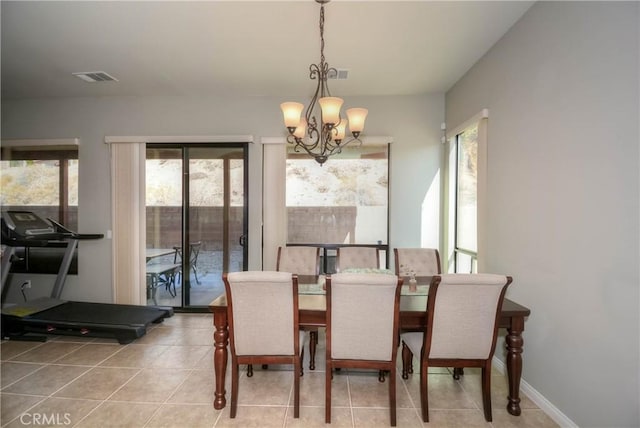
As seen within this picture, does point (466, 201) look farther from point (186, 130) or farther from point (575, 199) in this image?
point (186, 130)

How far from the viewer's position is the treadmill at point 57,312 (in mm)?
3189

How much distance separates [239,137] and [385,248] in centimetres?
248

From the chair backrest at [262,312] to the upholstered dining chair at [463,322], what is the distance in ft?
2.88

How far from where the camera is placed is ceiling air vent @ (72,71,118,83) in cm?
333

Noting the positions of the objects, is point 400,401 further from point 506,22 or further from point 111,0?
point 111,0

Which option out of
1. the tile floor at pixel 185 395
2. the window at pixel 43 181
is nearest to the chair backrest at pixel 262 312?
the tile floor at pixel 185 395

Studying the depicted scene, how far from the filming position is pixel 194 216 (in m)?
4.05

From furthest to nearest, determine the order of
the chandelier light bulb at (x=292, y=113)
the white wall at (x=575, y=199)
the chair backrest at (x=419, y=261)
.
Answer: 1. the chair backrest at (x=419, y=261)
2. the chandelier light bulb at (x=292, y=113)
3. the white wall at (x=575, y=199)

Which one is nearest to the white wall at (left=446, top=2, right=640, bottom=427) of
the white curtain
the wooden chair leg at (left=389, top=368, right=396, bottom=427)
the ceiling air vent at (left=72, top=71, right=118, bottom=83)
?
the wooden chair leg at (left=389, top=368, right=396, bottom=427)

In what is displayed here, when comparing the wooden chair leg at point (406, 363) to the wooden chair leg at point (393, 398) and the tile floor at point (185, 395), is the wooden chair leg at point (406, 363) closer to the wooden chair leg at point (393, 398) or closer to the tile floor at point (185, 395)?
the tile floor at point (185, 395)

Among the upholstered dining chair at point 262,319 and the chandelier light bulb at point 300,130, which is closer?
the upholstered dining chair at point 262,319

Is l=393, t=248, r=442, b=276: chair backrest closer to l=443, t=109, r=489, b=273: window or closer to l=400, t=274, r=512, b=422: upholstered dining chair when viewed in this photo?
l=443, t=109, r=489, b=273: window

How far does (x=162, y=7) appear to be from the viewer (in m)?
2.22

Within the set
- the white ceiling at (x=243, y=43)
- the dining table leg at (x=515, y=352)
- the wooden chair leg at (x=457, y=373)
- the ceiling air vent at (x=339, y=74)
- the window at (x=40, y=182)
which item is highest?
the white ceiling at (x=243, y=43)
